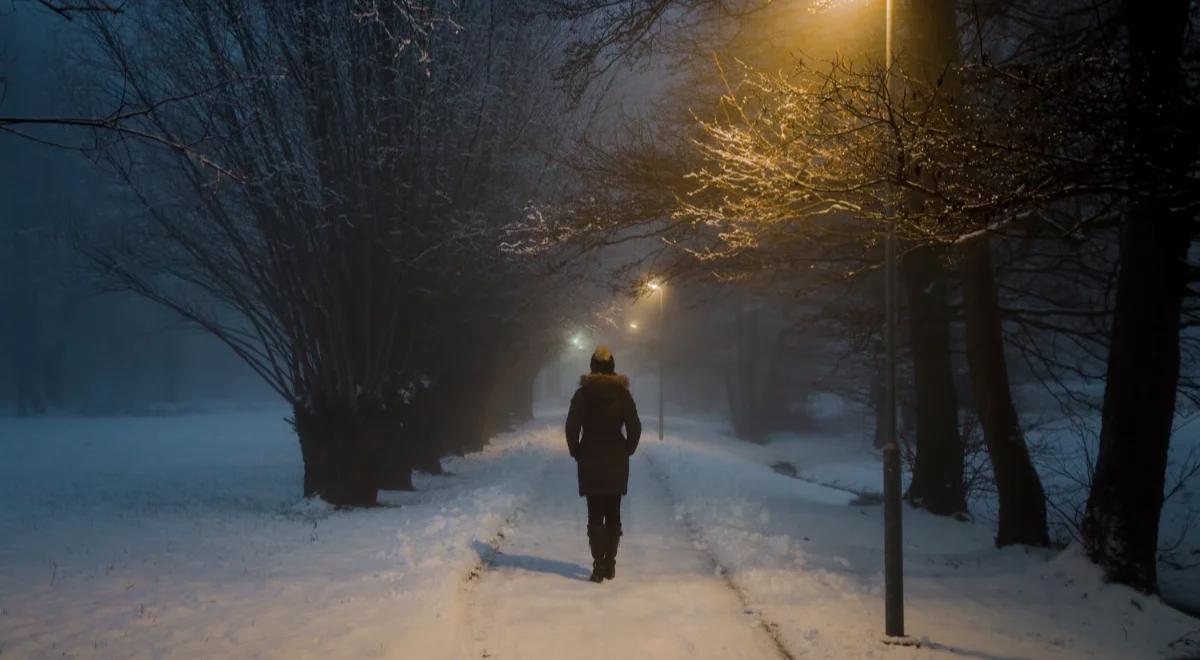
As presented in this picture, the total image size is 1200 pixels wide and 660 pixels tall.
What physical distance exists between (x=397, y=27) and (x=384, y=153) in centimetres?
185

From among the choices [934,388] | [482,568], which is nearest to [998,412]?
[934,388]

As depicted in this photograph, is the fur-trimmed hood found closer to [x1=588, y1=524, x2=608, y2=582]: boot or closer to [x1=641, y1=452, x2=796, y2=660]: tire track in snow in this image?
[x1=588, y1=524, x2=608, y2=582]: boot

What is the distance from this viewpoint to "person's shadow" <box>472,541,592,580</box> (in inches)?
320

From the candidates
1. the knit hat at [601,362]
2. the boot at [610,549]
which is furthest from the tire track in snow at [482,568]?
the knit hat at [601,362]

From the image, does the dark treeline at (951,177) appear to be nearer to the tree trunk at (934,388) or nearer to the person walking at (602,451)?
the tree trunk at (934,388)

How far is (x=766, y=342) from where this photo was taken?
38.9m

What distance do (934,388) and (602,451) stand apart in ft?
21.5

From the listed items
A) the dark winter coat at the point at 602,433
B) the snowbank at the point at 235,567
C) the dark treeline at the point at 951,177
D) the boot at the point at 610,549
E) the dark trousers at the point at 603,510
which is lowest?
the snowbank at the point at 235,567

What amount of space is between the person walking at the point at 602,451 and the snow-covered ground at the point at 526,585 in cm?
40

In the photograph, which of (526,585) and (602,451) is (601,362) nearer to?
(602,451)

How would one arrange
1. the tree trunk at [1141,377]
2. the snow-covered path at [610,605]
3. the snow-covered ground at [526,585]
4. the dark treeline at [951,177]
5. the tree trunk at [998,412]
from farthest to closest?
the tree trunk at [998,412] < the tree trunk at [1141,377] < the snow-covered ground at [526,585] < the snow-covered path at [610,605] < the dark treeline at [951,177]

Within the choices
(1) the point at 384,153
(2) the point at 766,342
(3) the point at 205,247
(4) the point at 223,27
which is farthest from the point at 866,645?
(2) the point at 766,342

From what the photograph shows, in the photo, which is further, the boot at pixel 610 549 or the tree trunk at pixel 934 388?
the tree trunk at pixel 934 388

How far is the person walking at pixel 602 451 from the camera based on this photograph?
25.6 ft
